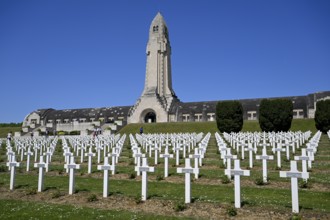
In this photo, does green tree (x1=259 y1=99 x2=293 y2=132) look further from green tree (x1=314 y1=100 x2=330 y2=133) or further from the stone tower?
the stone tower

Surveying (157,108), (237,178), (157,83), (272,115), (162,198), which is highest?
(157,83)

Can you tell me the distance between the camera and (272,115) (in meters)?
31.0

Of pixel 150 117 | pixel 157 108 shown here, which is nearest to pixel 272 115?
pixel 157 108

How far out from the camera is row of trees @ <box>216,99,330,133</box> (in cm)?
2995

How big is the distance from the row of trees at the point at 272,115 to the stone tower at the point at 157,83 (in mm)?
22960

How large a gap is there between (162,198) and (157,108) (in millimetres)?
48330

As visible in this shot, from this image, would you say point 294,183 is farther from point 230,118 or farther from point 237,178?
point 230,118

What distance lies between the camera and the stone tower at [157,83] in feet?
185

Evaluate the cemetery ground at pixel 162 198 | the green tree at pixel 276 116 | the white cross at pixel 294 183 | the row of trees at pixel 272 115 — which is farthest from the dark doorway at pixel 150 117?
the white cross at pixel 294 183

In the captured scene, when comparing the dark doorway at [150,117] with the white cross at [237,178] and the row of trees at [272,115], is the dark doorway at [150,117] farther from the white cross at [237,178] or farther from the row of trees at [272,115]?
the white cross at [237,178]

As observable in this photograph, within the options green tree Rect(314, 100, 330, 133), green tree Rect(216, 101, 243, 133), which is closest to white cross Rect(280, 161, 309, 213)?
green tree Rect(314, 100, 330, 133)

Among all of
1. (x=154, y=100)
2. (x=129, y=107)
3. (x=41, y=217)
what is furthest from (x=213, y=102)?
(x=41, y=217)

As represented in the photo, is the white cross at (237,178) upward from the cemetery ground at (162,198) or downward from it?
upward

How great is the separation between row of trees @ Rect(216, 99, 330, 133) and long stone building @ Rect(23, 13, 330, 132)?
63.8 ft
